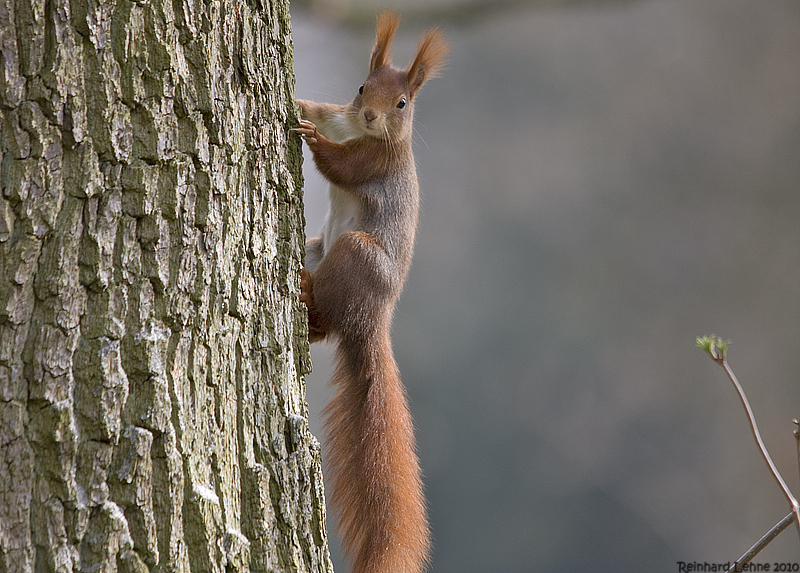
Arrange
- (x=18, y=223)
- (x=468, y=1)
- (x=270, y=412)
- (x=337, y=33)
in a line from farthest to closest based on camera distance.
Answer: (x=337, y=33) < (x=468, y=1) < (x=270, y=412) < (x=18, y=223)

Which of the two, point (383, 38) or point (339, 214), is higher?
point (383, 38)

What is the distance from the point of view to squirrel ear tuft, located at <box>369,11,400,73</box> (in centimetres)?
184

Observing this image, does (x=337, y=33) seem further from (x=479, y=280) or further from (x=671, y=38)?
(x=671, y=38)

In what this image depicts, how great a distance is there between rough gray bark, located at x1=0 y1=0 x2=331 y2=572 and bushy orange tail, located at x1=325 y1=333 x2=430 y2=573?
0.21m

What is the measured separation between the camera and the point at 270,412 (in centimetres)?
111

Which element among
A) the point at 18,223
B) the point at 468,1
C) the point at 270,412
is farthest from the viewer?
the point at 468,1

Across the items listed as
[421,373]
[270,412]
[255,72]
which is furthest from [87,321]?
[421,373]

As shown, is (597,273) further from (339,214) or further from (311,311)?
(311,311)

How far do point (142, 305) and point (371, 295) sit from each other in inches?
27.1

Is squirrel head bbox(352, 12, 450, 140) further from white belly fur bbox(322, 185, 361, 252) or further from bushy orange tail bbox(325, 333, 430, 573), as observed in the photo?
bushy orange tail bbox(325, 333, 430, 573)

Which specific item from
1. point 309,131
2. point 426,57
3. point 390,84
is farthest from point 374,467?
point 426,57

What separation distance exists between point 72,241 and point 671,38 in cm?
493

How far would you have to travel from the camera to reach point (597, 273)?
4891mm

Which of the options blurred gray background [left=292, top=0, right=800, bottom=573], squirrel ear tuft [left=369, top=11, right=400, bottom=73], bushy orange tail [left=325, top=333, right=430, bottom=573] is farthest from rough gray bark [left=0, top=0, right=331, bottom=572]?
blurred gray background [left=292, top=0, right=800, bottom=573]
